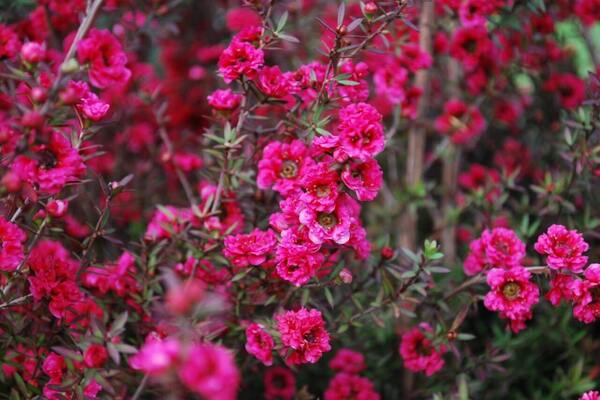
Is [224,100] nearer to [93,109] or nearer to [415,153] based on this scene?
[93,109]

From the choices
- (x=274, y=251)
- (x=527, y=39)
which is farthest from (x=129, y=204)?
(x=527, y=39)

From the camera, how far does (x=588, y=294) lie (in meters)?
1.36

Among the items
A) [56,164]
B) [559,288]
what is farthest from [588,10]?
[56,164]

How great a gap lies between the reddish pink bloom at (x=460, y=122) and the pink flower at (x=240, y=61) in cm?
100

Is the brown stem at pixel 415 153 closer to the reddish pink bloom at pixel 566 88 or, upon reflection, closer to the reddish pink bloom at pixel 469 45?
the reddish pink bloom at pixel 469 45

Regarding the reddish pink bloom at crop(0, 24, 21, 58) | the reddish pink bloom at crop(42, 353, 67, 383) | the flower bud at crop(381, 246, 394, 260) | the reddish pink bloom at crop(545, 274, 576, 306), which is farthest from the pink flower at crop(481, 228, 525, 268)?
the reddish pink bloom at crop(0, 24, 21, 58)

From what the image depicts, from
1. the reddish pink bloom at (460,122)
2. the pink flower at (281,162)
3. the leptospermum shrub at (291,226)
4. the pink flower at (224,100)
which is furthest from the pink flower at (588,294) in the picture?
the reddish pink bloom at (460,122)

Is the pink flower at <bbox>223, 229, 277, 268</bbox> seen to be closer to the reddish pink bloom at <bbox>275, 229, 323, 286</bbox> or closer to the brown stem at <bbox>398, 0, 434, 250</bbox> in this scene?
the reddish pink bloom at <bbox>275, 229, 323, 286</bbox>

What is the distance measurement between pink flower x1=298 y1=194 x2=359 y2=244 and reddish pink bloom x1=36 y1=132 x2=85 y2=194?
1.48 ft

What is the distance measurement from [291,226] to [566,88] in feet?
4.45

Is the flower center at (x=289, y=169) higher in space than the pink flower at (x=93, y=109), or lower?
lower

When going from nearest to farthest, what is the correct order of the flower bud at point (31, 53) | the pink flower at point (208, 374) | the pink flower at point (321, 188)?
the pink flower at point (208, 374)
the flower bud at point (31, 53)
the pink flower at point (321, 188)

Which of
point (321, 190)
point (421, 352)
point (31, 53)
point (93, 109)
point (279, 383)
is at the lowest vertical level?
point (279, 383)

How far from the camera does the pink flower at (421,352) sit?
162 cm
